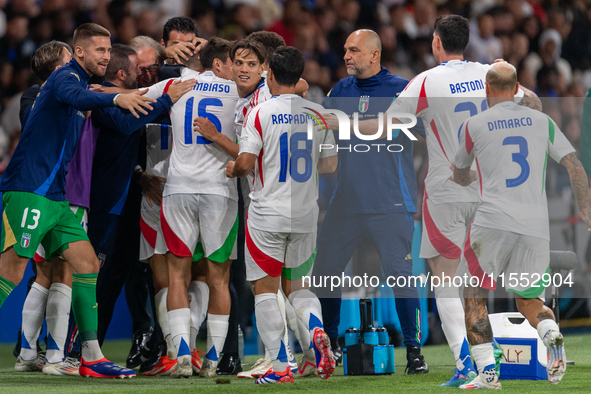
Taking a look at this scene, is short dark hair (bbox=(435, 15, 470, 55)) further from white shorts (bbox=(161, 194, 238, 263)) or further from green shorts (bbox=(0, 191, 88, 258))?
green shorts (bbox=(0, 191, 88, 258))

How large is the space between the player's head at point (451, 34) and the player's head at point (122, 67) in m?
2.17

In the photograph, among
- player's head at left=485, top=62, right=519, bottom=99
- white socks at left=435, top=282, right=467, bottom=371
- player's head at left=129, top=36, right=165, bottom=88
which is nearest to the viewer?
player's head at left=485, top=62, right=519, bottom=99

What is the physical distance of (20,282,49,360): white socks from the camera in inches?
197

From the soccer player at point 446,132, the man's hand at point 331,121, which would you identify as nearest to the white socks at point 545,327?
the soccer player at point 446,132

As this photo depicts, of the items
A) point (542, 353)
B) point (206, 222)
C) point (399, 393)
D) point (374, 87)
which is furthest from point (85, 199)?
point (542, 353)

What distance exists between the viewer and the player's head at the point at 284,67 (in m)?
4.42

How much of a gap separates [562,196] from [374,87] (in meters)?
3.11

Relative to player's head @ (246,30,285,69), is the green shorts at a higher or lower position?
lower

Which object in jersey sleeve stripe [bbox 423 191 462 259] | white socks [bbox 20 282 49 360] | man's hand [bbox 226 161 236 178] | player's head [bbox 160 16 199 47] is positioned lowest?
white socks [bbox 20 282 49 360]

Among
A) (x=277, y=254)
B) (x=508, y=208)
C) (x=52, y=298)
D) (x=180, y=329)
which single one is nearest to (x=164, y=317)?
(x=180, y=329)

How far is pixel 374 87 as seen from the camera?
207 inches

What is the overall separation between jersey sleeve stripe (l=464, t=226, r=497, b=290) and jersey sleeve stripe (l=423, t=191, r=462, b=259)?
0.44 meters

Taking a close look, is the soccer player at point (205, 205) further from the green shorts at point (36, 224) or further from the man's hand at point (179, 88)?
the green shorts at point (36, 224)

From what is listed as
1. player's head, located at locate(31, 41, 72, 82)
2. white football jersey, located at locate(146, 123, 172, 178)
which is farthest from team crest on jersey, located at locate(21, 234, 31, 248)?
player's head, located at locate(31, 41, 72, 82)
